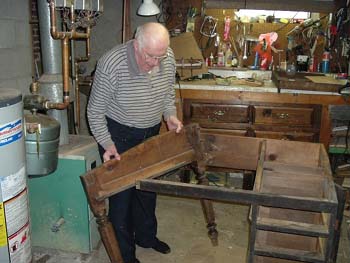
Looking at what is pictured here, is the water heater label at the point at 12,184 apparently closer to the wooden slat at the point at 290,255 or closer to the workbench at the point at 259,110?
the wooden slat at the point at 290,255

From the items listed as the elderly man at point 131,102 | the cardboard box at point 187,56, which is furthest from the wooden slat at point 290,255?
the cardboard box at point 187,56

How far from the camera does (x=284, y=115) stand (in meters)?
2.72

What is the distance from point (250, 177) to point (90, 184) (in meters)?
1.62

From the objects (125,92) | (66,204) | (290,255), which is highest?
(125,92)

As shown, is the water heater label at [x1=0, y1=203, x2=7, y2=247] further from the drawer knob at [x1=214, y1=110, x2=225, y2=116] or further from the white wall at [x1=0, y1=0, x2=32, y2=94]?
the drawer knob at [x1=214, y1=110, x2=225, y2=116]

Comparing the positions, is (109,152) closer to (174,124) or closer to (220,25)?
(174,124)

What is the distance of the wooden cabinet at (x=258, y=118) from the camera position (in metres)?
2.71

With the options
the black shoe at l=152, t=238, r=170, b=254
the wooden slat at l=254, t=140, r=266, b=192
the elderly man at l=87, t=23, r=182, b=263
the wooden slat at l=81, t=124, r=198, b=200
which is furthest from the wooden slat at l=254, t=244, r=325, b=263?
the black shoe at l=152, t=238, r=170, b=254

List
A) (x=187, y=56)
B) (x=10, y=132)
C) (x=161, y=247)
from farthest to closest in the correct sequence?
(x=187, y=56) < (x=161, y=247) < (x=10, y=132)

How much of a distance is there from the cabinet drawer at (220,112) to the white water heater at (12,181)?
1503 mm

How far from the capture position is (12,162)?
1.47 metres

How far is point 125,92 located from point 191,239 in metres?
1.08

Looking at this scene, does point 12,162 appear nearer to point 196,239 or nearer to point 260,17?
point 196,239

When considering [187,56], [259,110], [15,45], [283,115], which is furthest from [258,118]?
[15,45]
